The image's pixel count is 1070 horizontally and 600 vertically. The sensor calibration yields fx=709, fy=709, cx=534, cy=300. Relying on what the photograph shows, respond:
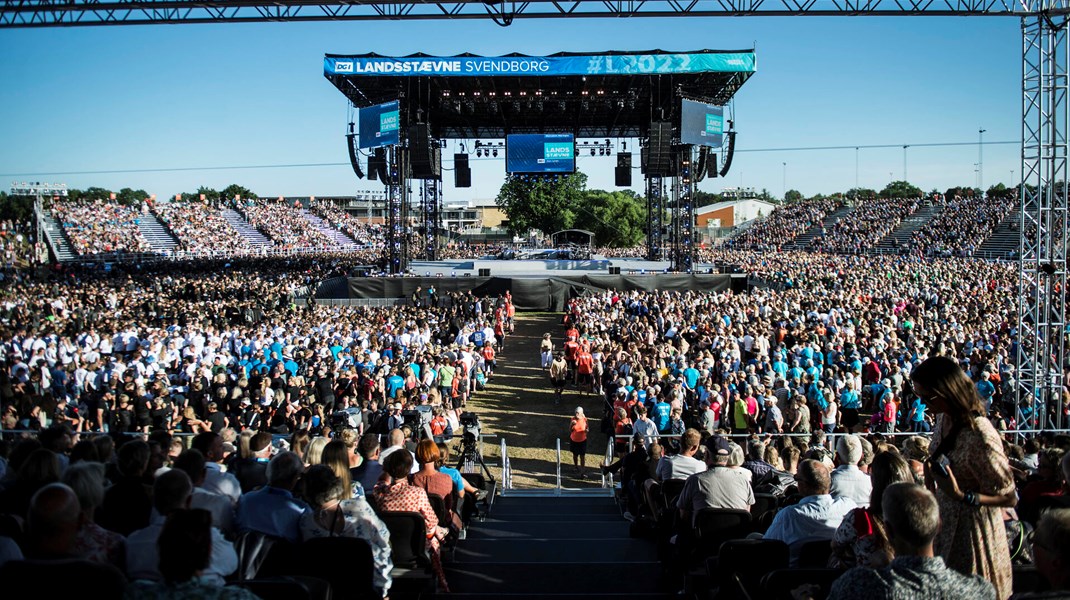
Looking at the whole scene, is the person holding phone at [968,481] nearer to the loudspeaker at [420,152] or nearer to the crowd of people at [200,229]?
the loudspeaker at [420,152]

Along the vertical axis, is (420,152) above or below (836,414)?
above

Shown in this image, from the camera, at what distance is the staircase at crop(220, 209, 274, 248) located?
5959cm

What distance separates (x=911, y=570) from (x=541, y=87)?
29648 millimetres

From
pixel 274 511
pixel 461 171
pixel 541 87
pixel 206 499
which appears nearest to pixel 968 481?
pixel 274 511

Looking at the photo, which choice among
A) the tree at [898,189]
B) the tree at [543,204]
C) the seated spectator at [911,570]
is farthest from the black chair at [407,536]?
the tree at [898,189]

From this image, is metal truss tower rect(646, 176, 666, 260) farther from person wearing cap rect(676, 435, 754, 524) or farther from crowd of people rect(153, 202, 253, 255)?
crowd of people rect(153, 202, 253, 255)

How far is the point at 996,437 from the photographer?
2.73m

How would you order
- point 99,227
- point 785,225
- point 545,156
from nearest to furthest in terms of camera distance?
1. point 545,156
2. point 99,227
3. point 785,225

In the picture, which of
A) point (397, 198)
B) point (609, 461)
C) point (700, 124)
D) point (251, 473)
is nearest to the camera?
point (251, 473)

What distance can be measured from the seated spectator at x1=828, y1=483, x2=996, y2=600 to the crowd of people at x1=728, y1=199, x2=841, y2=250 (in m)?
58.3

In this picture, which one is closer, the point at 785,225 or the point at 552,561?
the point at 552,561

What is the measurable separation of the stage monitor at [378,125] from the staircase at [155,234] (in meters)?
31.4

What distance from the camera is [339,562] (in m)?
3.46

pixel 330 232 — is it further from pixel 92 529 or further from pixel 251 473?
pixel 92 529
